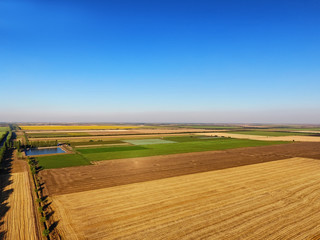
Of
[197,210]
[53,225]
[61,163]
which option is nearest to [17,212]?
[53,225]

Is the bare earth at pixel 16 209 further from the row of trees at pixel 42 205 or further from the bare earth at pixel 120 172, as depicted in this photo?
the bare earth at pixel 120 172

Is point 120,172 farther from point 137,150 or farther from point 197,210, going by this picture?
point 137,150

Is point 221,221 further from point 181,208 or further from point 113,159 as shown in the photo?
point 113,159

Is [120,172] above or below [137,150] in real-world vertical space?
below

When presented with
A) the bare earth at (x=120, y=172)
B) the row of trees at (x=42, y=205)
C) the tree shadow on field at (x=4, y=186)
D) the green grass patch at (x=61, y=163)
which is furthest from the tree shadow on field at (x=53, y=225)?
the green grass patch at (x=61, y=163)

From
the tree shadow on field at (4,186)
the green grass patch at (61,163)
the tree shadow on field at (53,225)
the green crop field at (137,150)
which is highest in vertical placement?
the green crop field at (137,150)

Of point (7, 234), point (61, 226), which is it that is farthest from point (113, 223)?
point (7, 234)

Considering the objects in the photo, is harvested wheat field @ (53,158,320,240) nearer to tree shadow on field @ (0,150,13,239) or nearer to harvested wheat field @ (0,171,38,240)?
harvested wheat field @ (0,171,38,240)
